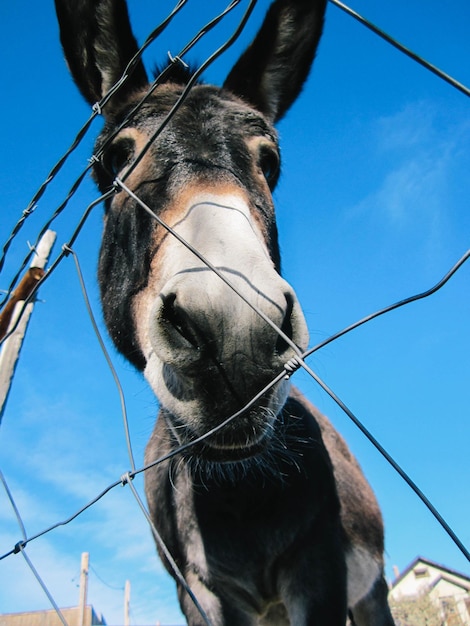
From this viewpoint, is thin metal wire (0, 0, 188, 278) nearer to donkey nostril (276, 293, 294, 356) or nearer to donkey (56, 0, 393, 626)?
donkey (56, 0, 393, 626)

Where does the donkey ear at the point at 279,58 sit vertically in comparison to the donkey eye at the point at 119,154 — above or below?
above

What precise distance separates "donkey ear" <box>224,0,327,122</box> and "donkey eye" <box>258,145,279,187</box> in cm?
90

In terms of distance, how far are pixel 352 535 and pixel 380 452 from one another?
240 cm

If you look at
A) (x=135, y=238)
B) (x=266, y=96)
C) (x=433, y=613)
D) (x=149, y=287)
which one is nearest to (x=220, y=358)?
(x=149, y=287)

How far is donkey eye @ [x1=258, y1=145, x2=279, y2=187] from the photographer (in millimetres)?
2389

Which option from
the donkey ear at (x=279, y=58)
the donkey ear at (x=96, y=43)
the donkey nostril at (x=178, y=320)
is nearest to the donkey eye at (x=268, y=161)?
the donkey ear at (x=279, y=58)

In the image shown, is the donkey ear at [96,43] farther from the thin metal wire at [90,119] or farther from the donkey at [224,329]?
the thin metal wire at [90,119]

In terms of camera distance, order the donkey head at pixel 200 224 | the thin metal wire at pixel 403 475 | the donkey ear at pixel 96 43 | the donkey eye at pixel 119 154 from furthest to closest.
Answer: the donkey ear at pixel 96 43
the donkey eye at pixel 119 154
the donkey head at pixel 200 224
the thin metal wire at pixel 403 475

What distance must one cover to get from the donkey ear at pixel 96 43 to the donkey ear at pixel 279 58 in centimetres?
68

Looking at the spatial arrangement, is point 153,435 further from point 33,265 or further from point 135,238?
point 135,238

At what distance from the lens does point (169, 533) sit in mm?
2877

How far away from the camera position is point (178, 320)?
1467 millimetres

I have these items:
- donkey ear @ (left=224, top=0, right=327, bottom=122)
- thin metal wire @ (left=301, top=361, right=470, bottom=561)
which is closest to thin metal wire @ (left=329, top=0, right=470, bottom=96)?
thin metal wire @ (left=301, top=361, right=470, bottom=561)

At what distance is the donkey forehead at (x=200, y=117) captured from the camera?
2.17 metres
